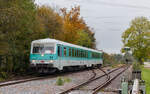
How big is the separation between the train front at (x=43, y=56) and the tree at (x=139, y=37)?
38118 millimetres

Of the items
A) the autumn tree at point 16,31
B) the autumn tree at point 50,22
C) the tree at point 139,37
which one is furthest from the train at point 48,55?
the tree at point 139,37

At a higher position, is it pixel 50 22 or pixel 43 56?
pixel 50 22

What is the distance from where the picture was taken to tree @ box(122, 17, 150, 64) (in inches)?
2192

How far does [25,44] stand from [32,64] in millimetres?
2453

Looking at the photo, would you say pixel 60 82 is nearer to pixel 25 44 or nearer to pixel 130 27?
pixel 25 44

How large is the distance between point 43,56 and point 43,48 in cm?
72

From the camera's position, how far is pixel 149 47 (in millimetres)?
55469

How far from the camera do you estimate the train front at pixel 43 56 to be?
1948 centimetres

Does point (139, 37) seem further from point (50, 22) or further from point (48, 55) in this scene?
point (48, 55)

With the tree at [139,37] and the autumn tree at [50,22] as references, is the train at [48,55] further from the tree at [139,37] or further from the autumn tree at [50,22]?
the tree at [139,37]

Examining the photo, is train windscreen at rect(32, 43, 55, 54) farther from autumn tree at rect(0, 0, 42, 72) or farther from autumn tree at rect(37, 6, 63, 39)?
autumn tree at rect(37, 6, 63, 39)

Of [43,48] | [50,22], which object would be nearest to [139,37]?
[50,22]

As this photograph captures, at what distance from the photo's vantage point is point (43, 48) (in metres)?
20.2

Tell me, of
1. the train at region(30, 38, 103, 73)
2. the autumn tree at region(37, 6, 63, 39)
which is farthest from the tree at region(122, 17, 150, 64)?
the train at region(30, 38, 103, 73)
